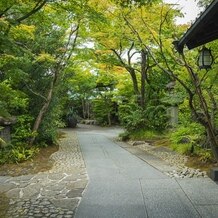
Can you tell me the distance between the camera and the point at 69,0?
7.39 metres

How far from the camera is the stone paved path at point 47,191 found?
577 cm

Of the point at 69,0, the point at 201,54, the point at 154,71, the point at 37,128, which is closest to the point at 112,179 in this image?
the point at 201,54

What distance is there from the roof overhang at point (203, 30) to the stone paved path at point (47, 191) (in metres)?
3.87

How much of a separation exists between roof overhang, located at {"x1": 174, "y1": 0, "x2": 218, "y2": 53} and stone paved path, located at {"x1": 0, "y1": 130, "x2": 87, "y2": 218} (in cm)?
387

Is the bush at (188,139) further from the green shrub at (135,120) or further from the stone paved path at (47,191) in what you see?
the green shrub at (135,120)

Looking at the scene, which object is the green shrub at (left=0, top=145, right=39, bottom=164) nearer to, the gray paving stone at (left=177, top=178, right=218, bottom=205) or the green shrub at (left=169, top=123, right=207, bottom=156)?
the green shrub at (left=169, top=123, right=207, bottom=156)

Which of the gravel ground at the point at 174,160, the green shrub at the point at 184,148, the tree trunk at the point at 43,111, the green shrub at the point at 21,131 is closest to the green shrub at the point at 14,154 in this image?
the green shrub at the point at 21,131

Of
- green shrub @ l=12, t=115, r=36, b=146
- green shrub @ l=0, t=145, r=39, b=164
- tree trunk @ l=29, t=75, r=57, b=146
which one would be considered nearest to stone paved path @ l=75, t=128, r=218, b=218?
Answer: green shrub @ l=0, t=145, r=39, b=164

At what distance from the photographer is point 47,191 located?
281 inches

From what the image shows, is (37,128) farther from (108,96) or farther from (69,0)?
(108,96)

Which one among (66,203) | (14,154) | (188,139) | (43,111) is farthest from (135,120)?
(66,203)

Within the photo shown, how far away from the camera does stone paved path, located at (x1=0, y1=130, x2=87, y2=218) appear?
5.77m

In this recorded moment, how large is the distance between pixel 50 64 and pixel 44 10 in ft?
19.4

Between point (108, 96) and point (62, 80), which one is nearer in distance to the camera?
point (62, 80)
